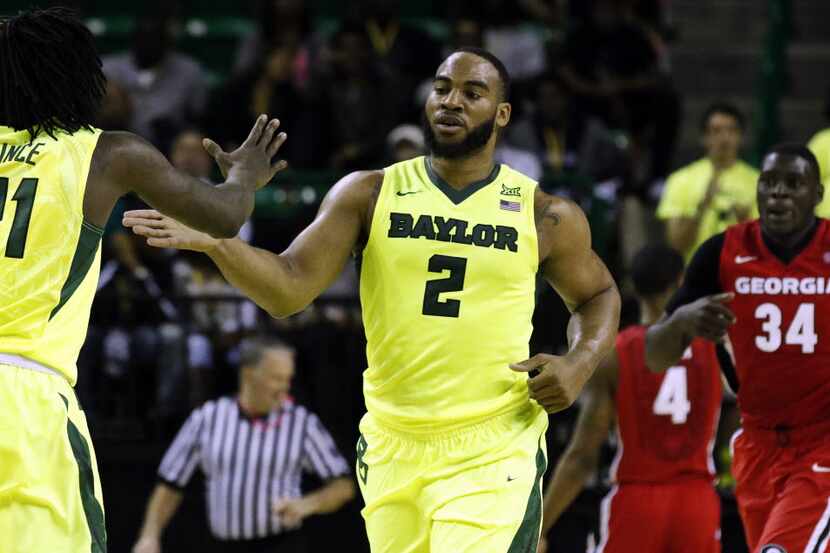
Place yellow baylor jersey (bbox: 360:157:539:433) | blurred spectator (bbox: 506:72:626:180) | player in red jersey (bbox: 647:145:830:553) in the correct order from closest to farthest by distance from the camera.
Answer: 1. yellow baylor jersey (bbox: 360:157:539:433)
2. player in red jersey (bbox: 647:145:830:553)
3. blurred spectator (bbox: 506:72:626:180)

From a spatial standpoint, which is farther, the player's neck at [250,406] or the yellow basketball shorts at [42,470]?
the player's neck at [250,406]

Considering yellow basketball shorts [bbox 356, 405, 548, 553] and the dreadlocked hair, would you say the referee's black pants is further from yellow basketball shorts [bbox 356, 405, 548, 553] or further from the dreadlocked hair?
the dreadlocked hair

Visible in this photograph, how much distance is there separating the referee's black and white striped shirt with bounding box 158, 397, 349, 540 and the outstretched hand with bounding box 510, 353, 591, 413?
12.3 ft

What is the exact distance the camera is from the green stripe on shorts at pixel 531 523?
579 cm

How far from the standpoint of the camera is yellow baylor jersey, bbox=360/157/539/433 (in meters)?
5.90

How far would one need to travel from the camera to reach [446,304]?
592 cm

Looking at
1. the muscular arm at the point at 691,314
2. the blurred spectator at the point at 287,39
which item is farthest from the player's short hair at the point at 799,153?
the blurred spectator at the point at 287,39

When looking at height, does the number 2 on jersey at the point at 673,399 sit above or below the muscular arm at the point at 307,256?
below

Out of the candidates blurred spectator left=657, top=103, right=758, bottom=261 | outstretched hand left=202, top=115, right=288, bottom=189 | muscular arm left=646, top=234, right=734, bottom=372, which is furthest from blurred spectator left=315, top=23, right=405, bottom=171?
outstretched hand left=202, top=115, right=288, bottom=189

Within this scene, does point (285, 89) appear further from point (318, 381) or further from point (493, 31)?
point (318, 381)

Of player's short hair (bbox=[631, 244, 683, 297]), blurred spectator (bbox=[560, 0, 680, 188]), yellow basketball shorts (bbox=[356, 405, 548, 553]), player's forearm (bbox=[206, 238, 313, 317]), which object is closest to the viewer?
player's forearm (bbox=[206, 238, 313, 317])

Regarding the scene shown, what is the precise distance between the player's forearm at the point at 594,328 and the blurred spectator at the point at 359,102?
5.89m

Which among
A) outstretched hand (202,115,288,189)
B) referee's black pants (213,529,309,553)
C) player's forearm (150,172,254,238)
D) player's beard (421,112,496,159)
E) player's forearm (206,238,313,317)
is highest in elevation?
player's beard (421,112,496,159)

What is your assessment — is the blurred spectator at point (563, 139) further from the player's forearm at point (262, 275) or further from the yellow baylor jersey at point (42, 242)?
the yellow baylor jersey at point (42, 242)
